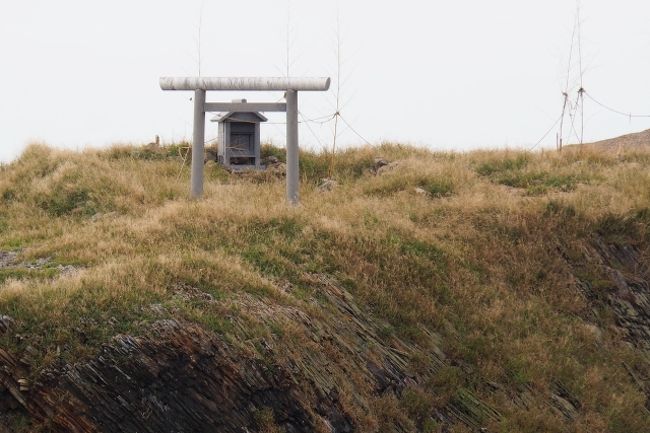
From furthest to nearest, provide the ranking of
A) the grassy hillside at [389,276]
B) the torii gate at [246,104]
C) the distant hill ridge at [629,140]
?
1. the distant hill ridge at [629,140]
2. the torii gate at [246,104]
3. the grassy hillside at [389,276]

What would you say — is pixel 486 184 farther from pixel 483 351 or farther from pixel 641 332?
pixel 483 351

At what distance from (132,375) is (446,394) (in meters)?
4.87

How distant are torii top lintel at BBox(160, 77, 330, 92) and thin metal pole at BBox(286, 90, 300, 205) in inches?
13.4

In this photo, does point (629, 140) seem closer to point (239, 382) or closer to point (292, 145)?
point (292, 145)

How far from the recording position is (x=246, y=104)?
1756cm

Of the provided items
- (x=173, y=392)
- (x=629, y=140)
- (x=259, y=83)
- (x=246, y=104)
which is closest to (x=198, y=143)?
(x=246, y=104)

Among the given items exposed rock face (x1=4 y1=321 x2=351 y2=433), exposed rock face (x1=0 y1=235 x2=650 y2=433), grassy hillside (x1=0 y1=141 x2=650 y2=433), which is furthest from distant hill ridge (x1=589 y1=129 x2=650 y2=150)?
exposed rock face (x1=4 y1=321 x2=351 y2=433)

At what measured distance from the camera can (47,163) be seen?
69.8 feet

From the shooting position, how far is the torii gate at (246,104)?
1691cm

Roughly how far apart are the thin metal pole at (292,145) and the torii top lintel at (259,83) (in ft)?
1.12

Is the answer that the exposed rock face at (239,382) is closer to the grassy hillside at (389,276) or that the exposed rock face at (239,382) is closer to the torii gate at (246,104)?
the grassy hillside at (389,276)

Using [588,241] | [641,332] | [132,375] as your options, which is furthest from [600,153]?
[132,375]

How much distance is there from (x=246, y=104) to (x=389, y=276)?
6.65 metres

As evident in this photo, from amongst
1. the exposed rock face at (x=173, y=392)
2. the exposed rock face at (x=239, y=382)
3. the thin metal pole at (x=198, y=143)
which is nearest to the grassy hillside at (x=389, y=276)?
the exposed rock face at (x=239, y=382)
